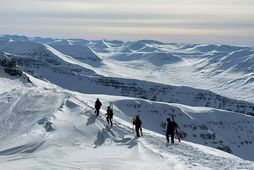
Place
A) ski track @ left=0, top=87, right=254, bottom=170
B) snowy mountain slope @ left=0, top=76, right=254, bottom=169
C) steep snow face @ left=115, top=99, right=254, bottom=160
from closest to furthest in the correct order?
1. ski track @ left=0, top=87, right=254, bottom=170
2. snowy mountain slope @ left=0, top=76, right=254, bottom=169
3. steep snow face @ left=115, top=99, right=254, bottom=160

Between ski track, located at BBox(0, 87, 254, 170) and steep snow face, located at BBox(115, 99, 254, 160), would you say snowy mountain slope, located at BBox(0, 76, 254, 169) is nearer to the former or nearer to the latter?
ski track, located at BBox(0, 87, 254, 170)

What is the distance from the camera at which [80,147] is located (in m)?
33.3

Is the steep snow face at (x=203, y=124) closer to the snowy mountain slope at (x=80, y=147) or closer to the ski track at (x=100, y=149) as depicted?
the snowy mountain slope at (x=80, y=147)

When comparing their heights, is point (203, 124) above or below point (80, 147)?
below

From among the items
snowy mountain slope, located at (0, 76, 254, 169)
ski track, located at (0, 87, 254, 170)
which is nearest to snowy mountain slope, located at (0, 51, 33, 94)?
snowy mountain slope, located at (0, 76, 254, 169)

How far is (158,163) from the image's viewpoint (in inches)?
1153

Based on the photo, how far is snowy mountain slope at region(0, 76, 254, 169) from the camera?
93.6ft

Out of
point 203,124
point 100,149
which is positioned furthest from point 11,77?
point 203,124

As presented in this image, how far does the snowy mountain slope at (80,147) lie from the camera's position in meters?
28.5

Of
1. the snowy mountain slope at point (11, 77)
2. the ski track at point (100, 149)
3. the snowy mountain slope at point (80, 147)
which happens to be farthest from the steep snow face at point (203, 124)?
the ski track at point (100, 149)

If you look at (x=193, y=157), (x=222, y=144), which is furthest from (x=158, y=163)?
(x=222, y=144)

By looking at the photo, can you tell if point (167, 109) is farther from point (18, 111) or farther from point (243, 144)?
point (18, 111)

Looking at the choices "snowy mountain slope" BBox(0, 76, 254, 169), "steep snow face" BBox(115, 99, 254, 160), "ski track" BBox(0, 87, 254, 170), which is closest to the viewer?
"ski track" BBox(0, 87, 254, 170)

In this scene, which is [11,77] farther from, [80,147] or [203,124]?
[203,124]
